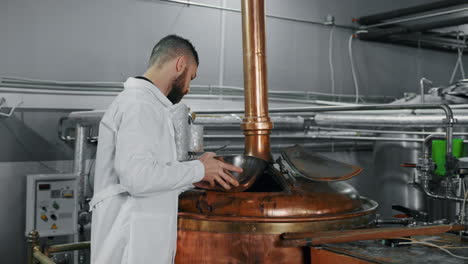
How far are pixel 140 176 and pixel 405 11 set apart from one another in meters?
3.60

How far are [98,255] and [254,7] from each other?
1136 mm

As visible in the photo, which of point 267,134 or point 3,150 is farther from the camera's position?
point 3,150

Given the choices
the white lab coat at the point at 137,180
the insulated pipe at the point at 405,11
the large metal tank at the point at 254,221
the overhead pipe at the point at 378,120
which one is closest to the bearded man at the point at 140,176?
the white lab coat at the point at 137,180

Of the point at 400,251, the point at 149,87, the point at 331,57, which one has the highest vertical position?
the point at 331,57

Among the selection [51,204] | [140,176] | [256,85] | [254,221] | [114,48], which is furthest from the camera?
[114,48]

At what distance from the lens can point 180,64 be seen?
5.50ft

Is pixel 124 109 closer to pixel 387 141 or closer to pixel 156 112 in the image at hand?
pixel 156 112

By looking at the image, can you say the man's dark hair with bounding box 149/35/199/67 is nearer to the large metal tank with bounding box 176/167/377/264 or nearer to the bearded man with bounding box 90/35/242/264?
the bearded man with bounding box 90/35/242/264

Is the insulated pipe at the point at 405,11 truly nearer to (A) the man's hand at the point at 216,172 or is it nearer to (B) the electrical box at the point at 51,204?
(B) the electrical box at the point at 51,204

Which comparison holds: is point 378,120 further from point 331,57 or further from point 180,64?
point 180,64

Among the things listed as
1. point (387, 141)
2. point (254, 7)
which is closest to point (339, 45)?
point (387, 141)

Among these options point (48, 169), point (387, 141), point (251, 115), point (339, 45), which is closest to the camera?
point (251, 115)

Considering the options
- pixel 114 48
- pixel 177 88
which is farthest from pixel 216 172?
pixel 114 48

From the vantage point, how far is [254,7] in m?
2.03
